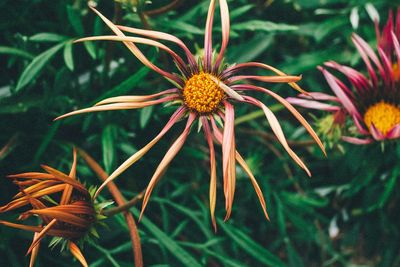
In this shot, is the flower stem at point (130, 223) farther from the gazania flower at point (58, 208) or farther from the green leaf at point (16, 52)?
the green leaf at point (16, 52)

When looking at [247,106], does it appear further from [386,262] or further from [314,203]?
[386,262]

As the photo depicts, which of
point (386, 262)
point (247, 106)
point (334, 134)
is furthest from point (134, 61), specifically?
point (386, 262)

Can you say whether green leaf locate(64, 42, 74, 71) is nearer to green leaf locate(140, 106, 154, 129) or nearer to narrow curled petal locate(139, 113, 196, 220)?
green leaf locate(140, 106, 154, 129)

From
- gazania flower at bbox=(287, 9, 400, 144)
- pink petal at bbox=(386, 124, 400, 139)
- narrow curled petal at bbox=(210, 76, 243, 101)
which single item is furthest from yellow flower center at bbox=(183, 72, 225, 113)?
pink petal at bbox=(386, 124, 400, 139)

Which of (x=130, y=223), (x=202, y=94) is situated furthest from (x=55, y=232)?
(x=202, y=94)

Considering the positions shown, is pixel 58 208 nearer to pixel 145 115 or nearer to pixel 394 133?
pixel 145 115

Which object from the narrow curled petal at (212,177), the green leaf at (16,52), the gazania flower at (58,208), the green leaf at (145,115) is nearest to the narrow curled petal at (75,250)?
the gazania flower at (58,208)
